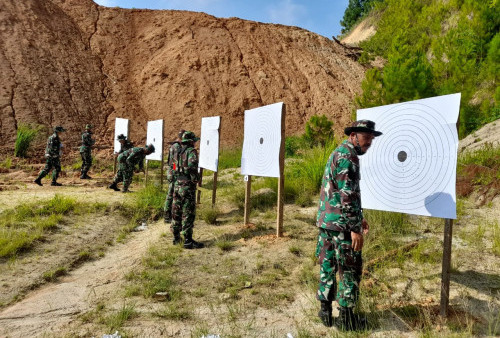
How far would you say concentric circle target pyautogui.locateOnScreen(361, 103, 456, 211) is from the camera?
3.02m

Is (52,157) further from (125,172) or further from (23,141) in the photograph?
(23,141)

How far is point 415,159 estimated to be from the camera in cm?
325

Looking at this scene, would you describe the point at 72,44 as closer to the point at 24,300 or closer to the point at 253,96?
the point at 253,96

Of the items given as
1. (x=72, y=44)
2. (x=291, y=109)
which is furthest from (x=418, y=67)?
(x=72, y=44)

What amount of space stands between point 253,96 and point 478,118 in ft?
38.1

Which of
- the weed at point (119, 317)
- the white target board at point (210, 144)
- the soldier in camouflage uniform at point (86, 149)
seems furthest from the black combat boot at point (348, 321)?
the soldier in camouflage uniform at point (86, 149)

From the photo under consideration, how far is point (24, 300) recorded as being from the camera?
3.52m

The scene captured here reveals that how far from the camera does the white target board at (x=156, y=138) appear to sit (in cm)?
946

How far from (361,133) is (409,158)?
917 millimetres

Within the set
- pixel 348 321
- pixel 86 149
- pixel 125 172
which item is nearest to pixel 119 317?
pixel 348 321

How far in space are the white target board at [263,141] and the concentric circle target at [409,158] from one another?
1795 millimetres

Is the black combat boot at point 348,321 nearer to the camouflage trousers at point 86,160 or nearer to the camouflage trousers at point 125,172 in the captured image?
the camouflage trousers at point 125,172

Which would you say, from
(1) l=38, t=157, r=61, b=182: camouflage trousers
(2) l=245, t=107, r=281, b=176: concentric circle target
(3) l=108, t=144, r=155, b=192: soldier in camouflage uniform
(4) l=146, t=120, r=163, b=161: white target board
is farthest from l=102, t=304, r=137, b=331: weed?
(1) l=38, t=157, r=61, b=182: camouflage trousers

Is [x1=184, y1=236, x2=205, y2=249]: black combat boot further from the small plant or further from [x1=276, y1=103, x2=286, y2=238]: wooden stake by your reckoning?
the small plant
